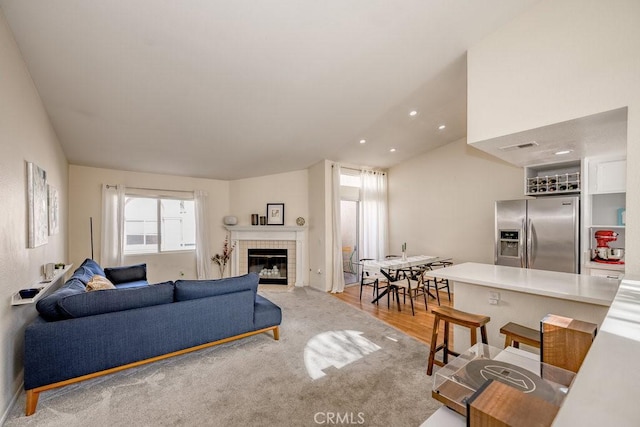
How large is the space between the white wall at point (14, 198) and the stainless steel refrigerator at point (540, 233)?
549 cm

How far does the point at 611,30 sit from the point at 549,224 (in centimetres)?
250

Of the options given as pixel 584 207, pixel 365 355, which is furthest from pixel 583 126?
pixel 365 355

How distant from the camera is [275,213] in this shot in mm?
6281

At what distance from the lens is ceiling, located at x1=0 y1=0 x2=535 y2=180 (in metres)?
2.01

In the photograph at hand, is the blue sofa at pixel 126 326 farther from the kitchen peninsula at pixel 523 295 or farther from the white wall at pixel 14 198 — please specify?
the kitchen peninsula at pixel 523 295

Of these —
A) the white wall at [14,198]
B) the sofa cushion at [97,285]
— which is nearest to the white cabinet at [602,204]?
the sofa cushion at [97,285]

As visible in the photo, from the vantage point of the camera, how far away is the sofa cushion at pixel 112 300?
221cm

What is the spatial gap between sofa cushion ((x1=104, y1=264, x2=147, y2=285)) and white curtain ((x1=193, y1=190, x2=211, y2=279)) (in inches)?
47.4

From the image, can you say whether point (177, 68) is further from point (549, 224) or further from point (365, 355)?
point (549, 224)

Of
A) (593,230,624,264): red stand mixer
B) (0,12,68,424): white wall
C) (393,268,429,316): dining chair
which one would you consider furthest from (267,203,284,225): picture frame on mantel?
(593,230,624,264): red stand mixer

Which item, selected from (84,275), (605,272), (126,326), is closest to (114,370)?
(126,326)

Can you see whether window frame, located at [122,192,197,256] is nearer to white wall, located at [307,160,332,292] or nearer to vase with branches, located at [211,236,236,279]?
vase with branches, located at [211,236,236,279]
